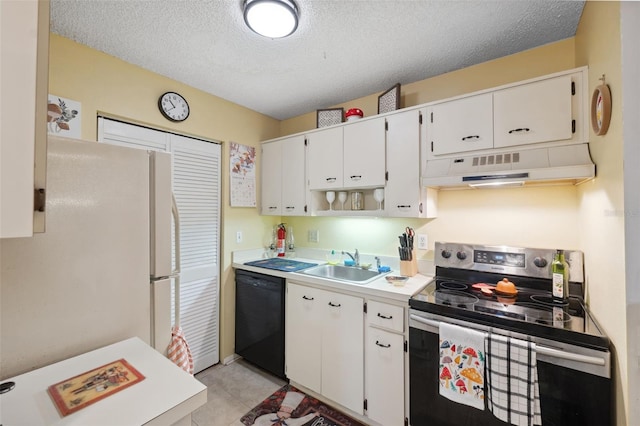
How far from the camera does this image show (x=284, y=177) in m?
2.68

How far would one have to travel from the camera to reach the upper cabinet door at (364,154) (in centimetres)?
206

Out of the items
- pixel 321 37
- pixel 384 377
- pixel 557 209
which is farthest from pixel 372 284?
pixel 321 37

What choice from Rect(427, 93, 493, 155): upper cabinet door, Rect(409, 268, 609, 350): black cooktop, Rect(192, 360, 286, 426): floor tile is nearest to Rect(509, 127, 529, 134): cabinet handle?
Rect(427, 93, 493, 155): upper cabinet door

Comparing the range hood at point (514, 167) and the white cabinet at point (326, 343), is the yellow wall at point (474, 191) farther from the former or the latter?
the white cabinet at point (326, 343)

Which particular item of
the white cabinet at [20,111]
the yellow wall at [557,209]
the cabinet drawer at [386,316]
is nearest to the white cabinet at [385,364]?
the cabinet drawer at [386,316]

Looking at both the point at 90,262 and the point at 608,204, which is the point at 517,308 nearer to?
the point at 608,204

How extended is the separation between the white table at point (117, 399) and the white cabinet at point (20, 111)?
0.50 metres

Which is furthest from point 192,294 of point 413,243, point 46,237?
point 413,243

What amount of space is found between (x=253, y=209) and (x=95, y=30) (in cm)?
176

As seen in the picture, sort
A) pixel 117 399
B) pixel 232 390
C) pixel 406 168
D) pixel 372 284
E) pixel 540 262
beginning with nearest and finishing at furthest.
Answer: pixel 117 399 < pixel 540 262 < pixel 372 284 < pixel 406 168 < pixel 232 390

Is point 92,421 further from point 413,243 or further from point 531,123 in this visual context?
point 531,123

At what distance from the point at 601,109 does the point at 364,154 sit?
→ 4.31 ft

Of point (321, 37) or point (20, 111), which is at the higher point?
point (321, 37)

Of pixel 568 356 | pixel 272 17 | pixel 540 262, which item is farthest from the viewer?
pixel 540 262
